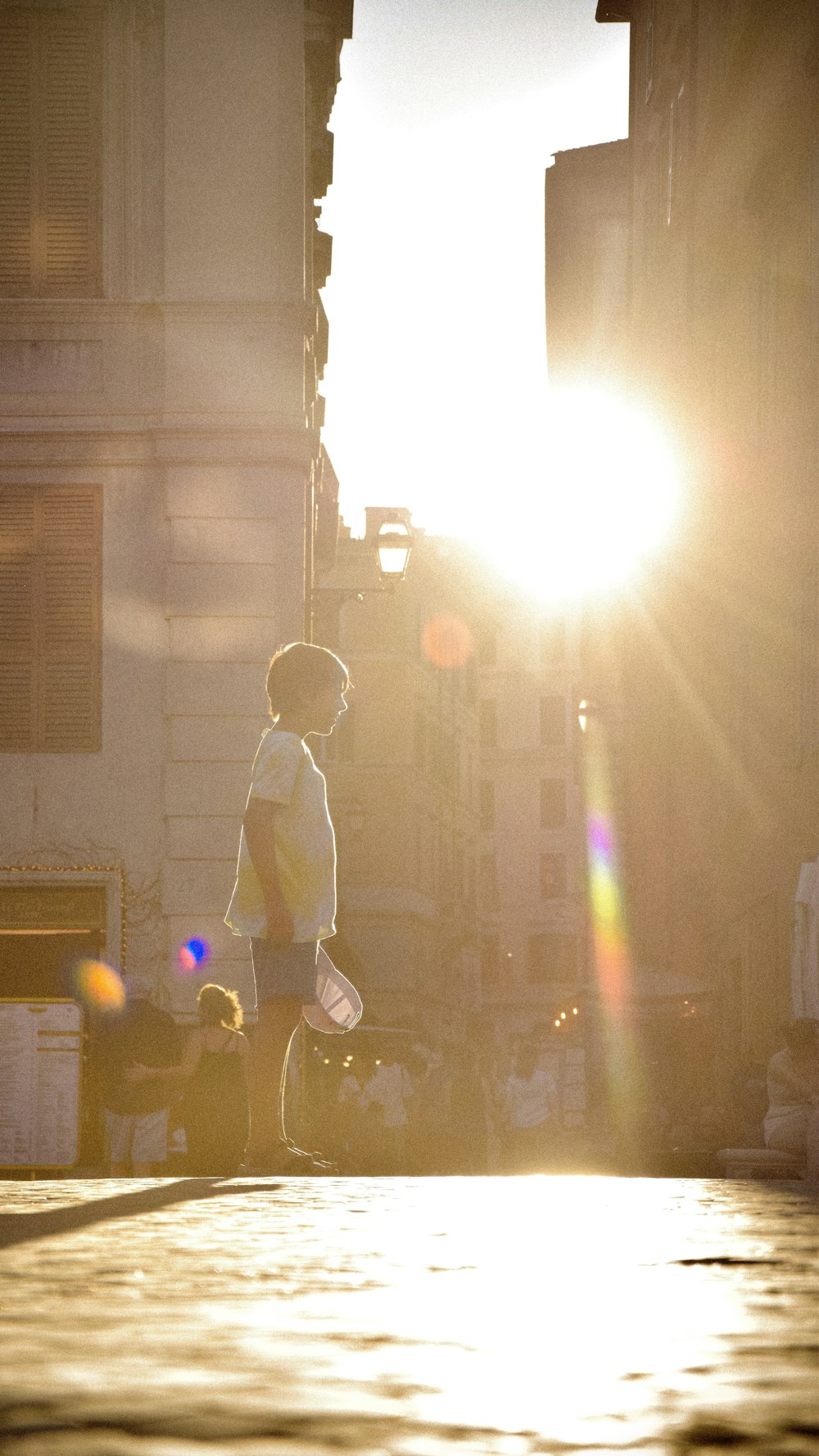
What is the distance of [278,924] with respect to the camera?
648cm

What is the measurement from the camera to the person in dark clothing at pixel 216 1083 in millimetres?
9695

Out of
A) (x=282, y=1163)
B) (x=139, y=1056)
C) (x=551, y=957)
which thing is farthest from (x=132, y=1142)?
(x=551, y=957)

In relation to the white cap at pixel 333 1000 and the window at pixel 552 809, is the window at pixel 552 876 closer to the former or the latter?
the window at pixel 552 809

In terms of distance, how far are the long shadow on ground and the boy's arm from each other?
146 centimetres

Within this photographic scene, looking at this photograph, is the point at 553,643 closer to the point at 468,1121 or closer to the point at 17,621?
the point at 468,1121

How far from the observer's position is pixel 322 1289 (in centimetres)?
211

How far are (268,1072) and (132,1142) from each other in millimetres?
6807

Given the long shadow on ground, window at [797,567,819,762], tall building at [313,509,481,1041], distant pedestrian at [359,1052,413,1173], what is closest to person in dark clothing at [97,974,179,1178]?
the long shadow on ground

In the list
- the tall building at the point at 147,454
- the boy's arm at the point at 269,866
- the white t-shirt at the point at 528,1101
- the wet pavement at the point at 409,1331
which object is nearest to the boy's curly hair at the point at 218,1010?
the boy's arm at the point at 269,866

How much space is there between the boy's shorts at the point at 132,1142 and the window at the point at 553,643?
78.5 meters

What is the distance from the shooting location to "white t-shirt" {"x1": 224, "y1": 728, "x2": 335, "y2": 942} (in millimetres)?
6590

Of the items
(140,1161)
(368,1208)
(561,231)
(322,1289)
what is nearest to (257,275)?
(140,1161)

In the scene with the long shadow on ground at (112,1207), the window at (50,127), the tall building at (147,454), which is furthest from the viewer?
the window at (50,127)

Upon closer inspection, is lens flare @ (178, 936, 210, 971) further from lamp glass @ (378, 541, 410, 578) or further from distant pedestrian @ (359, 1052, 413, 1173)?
distant pedestrian @ (359, 1052, 413, 1173)
